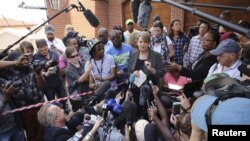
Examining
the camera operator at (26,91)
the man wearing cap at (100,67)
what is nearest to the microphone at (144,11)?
the camera operator at (26,91)

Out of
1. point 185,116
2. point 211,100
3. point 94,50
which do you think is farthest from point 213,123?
point 94,50

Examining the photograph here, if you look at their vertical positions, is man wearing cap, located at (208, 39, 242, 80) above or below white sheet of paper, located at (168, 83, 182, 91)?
above

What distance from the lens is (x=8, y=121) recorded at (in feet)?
11.0

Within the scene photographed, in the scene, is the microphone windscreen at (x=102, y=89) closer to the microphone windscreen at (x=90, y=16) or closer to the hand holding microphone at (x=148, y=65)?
the hand holding microphone at (x=148, y=65)

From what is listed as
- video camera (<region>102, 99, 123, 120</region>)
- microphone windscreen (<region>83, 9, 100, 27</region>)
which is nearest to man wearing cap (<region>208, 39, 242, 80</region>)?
video camera (<region>102, 99, 123, 120</region>)

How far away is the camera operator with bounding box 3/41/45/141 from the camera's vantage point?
140 inches

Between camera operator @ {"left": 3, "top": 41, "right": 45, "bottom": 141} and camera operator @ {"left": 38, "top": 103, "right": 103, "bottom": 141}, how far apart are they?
2.08ft

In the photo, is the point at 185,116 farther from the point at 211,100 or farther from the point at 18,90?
the point at 18,90

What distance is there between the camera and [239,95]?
54.7 inches

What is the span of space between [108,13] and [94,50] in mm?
6578

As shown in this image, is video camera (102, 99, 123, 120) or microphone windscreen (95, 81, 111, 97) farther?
microphone windscreen (95, 81, 111, 97)

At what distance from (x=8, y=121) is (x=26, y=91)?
457 millimetres

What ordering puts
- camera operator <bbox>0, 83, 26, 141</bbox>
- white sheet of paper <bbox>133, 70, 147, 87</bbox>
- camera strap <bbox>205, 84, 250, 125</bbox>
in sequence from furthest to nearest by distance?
1. white sheet of paper <bbox>133, 70, 147, 87</bbox>
2. camera operator <bbox>0, 83, 26, 141</bbox>
3. camera strap <bbox>205, 84, 250, 125</bbox>

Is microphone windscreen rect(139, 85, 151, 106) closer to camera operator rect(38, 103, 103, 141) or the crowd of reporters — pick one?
the crowd of reporters
